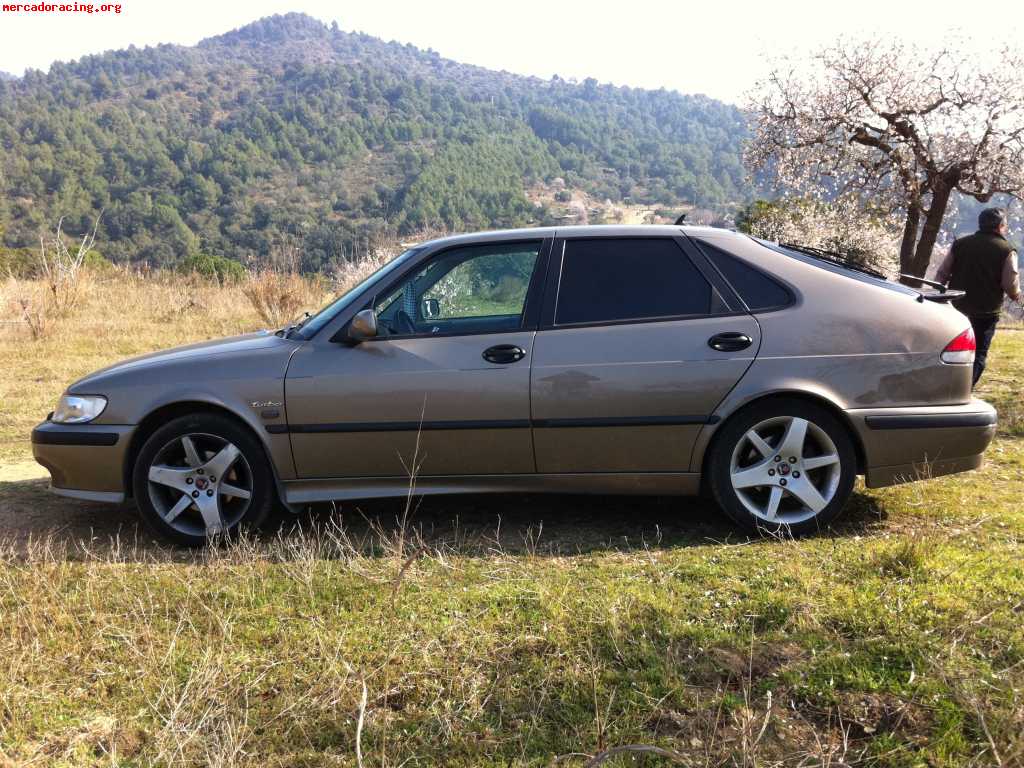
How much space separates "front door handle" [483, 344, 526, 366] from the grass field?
0.96 meters

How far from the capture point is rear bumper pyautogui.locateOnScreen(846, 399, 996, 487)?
4.27 m

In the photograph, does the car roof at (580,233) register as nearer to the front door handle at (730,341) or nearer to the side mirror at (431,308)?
the side mirror at (431,308)

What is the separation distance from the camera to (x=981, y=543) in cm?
395

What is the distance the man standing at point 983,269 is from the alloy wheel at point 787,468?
3635 millimetres

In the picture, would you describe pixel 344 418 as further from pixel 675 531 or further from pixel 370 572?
pixel 675 531

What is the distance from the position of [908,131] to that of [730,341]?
1068cm

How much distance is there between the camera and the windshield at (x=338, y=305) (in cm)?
465

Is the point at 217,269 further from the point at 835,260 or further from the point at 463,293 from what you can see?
the point at 835,260

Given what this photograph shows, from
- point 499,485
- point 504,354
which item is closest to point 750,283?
point 504,354

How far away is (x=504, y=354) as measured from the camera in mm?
4383

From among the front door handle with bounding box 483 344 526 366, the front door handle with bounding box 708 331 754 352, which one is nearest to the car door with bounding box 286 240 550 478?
the front door handle with bounding box 483 344 526 366

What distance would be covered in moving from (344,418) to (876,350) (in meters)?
2.67

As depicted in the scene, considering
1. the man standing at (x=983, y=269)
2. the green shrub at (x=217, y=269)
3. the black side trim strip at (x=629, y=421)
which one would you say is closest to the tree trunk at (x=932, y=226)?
the man standing at (x=983, y=269)

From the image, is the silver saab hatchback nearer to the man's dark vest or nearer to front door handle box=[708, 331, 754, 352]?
front door handle box=[708, 331, 754, 352]
